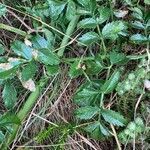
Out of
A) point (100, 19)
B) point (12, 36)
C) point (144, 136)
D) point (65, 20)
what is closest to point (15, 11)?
point (12, 36)

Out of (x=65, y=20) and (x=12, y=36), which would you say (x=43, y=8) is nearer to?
(x=65, y=20)

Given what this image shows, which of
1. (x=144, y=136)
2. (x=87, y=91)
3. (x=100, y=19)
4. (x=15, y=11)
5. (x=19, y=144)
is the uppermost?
(x=15, y=11)

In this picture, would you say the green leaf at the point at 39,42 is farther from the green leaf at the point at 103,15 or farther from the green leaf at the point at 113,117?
the green leaf at the point at 113,117

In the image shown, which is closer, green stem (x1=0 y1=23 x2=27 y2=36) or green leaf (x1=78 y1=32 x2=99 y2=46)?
green leaf (x1=78 y1=32 x2=99 y2=46)

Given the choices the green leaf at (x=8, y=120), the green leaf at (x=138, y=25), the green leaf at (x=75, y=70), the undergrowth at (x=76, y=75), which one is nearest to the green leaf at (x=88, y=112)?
the undergrowth at (x=76, y=75)

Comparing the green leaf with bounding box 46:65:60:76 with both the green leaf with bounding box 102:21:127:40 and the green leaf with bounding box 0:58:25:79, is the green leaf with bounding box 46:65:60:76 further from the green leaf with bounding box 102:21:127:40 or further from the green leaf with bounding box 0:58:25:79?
the green leaf with bounding box 102:21:127:40

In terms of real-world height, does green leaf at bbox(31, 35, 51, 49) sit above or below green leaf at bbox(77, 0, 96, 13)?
below

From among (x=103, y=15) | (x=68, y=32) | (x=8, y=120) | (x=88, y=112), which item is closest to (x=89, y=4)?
(x=103, y=15)

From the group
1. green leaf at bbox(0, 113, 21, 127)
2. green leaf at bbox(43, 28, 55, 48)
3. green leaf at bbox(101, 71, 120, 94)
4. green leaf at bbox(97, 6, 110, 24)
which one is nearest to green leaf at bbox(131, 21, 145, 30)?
green leaf at bbox(97, 6, 110, 24)
